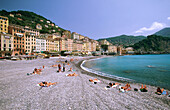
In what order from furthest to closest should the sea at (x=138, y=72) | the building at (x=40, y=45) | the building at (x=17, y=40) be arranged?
the building at (x=40, y=45)
the building at (x=17, y=40)
the sea at (x=138, y=72)

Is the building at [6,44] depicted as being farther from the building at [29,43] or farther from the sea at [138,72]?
the sea at [138,72]

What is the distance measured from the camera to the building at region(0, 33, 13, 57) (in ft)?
128

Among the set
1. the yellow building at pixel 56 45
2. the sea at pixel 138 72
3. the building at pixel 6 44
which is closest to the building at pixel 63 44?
the yellow building at pixel 56 45

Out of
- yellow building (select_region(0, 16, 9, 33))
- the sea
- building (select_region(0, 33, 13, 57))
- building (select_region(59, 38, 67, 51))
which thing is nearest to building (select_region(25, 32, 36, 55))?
building (select_region(0, 33, 13, 57))

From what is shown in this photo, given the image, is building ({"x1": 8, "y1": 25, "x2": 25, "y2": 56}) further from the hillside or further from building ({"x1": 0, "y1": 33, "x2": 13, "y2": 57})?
the hillside

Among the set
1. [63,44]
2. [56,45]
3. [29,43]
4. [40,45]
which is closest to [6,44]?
[29,43]

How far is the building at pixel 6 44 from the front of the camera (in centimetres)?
3915

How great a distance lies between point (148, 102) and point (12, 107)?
888cm

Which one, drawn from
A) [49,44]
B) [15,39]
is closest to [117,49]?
[49,44]

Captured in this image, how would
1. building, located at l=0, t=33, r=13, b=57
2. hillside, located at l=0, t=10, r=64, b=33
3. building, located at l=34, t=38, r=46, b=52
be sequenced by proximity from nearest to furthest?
building, located at l=0, t=33, r=13, b=57 < building, located at l=34, t=38, r=46, b=52 < hillside, located at l=0, t=10, r=64, b=33

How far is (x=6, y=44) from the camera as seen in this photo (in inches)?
1624

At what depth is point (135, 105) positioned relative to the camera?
5.88 m

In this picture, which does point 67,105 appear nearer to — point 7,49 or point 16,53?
point 7,49

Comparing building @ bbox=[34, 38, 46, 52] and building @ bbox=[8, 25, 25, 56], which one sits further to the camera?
building @ bbox=[34, 38, 46, 52]
